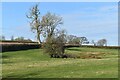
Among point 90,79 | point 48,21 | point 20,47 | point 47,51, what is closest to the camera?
point 90,79

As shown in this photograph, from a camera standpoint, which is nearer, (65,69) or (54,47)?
(65,69)

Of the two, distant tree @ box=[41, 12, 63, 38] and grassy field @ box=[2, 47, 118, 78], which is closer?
grassy field @ box=[2, 47, 118, 78]

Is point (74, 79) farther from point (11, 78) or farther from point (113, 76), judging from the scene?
point (11, 78)

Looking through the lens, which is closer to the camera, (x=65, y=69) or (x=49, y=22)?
(x=65, y=69)

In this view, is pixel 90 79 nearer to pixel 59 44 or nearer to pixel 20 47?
pixel 59 44

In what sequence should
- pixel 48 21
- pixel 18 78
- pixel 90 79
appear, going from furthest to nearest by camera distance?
1. pixel 48 21
2. pixel 18 78
3. pixel 90 79

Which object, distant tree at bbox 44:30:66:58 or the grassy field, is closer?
the grassy field

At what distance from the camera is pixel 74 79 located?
64.7ft

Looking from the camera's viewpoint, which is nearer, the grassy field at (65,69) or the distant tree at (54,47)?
the grassy field at (65,69)

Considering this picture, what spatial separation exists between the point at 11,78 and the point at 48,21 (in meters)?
69.0

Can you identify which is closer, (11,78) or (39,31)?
(11,78)

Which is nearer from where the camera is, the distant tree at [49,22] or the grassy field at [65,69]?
the grassy field at [65,69]

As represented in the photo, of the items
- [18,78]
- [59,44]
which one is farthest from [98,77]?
[59,44]

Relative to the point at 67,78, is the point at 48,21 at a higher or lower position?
higher
